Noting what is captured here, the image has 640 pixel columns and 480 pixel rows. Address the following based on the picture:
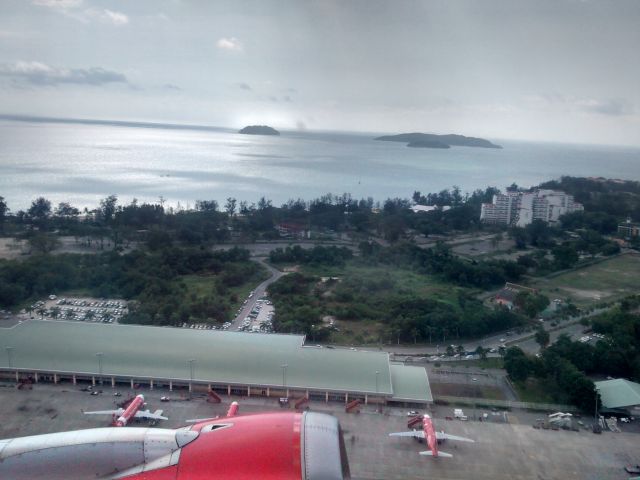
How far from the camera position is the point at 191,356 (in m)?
6.26

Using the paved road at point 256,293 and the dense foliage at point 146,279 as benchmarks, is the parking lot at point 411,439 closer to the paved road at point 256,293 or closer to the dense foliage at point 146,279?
the dense foliage at point 146,279

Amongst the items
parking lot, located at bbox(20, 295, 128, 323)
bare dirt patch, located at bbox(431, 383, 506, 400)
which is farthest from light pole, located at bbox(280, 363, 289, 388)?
parking lot, located at bbox(20, 295, 128, 323)

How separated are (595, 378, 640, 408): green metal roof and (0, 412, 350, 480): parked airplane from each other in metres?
4.45

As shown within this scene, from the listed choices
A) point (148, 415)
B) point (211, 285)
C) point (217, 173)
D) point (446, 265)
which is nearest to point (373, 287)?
point (446, 265)

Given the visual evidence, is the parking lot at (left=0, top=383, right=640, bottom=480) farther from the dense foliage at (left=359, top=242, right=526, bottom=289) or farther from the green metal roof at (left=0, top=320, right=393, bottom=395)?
the dense foliage at (left=359, top=242, right=526, bottom=289)

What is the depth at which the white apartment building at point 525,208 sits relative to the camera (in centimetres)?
1812

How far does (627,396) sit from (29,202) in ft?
61.8

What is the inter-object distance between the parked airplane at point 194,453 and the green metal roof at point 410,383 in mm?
3274

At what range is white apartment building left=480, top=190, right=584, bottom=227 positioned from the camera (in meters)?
18.1

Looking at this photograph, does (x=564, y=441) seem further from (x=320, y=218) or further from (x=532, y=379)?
(x=320, y=218)

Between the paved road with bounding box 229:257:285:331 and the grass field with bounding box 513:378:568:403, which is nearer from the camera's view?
the grass field with bounding box 513:378:568:403

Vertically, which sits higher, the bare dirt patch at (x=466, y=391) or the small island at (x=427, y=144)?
the small island at (x=427, y=144)

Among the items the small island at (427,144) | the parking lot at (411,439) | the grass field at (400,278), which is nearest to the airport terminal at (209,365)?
the parking lot at (411,439)

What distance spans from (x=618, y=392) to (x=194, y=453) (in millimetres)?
5274
